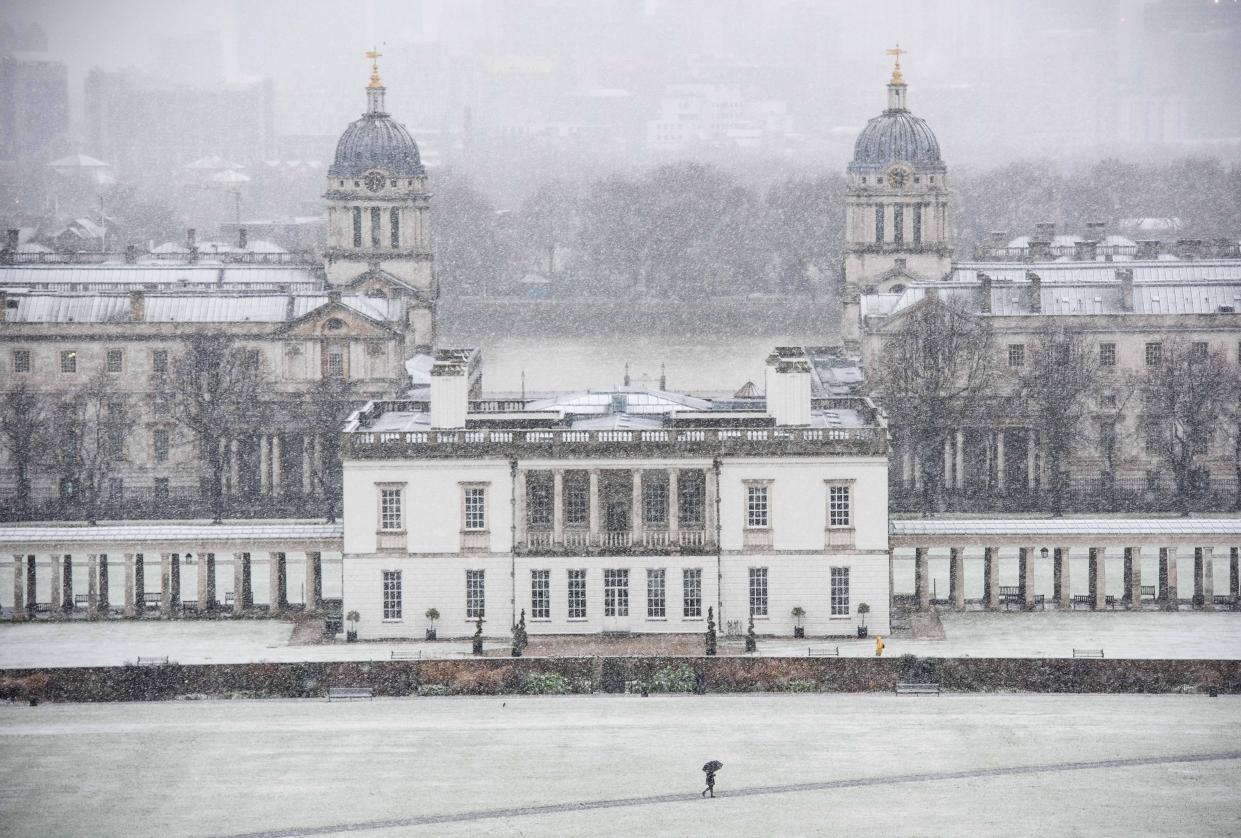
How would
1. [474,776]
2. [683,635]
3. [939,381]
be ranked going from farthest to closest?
[939,381] < [683,635] < [474,776]

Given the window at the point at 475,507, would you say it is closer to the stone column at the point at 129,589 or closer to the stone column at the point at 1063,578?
the stone column at the point at 129,589

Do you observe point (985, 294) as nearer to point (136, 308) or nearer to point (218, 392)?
point (218, 392)

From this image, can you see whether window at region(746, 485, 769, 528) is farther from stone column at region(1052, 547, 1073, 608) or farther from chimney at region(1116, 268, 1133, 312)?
chimney at region(1116, 268, 1133, 312)

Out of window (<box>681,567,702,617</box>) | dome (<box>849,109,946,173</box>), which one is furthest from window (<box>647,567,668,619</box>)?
dome (<box>849,109,946,173</box>)

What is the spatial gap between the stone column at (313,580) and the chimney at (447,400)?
22.4ft

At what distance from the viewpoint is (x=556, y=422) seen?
84.2m

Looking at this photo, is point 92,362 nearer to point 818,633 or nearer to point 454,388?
point 454,388

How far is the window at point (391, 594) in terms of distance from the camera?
8106 centimetres

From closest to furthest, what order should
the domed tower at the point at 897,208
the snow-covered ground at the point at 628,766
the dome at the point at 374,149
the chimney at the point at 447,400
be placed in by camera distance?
the snow-covered ground at the point at 628,766 < the chimney at the point at 447,400 < the dome at the point at 374,149 < the domed tower at the point at 897,208

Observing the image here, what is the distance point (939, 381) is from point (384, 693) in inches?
1714

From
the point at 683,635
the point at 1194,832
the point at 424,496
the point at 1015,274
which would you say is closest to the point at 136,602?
the point at 424,496

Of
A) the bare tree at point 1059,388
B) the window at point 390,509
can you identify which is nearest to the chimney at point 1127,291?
the bare tree at point 1059,388

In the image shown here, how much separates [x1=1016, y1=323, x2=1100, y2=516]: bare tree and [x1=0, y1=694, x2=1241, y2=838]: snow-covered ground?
38.4 meters

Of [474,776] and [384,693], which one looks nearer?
[474,776]
